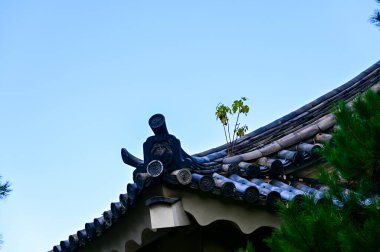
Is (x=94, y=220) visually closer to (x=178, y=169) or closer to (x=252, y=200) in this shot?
(x=178, y=169)

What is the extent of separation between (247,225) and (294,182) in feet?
2.26

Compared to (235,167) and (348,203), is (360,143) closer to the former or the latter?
(348,203)

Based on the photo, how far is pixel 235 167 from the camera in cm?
483

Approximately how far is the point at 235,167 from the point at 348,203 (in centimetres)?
171

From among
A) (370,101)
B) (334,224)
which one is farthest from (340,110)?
(334,224)

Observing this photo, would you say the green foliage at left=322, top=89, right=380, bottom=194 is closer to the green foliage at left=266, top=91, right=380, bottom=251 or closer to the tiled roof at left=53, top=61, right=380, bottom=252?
the green foliage at left=266, top=91, right=380, bottom=251

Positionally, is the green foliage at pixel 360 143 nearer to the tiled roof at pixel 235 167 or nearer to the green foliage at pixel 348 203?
the green foliage at pixel 348 203

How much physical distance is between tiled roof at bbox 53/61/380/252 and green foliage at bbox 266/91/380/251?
34 centimetres

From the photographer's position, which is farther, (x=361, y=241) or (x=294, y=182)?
(x=294, y=182)

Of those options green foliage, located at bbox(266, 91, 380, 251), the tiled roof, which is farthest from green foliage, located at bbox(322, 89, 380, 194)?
the tiled roof

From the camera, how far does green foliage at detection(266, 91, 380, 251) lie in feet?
9.75

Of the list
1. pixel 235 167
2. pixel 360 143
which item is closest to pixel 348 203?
pixel 360 143

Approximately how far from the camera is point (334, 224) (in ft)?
9.99

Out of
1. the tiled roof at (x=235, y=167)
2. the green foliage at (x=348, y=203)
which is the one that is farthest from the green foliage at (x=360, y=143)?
the tiled roof at (x=235, y=167)
